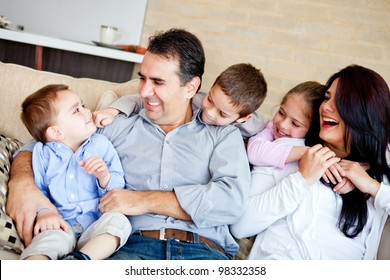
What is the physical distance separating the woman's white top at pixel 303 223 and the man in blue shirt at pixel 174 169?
0.23ft

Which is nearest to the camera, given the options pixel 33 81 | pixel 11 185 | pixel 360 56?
pixel 11 185

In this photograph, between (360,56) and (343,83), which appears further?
(360,56)

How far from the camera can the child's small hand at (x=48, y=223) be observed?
1.26 m

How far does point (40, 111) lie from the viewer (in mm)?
1441

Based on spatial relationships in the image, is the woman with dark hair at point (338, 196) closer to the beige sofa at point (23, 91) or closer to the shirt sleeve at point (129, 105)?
the shirt sleeve at point (129, 105)

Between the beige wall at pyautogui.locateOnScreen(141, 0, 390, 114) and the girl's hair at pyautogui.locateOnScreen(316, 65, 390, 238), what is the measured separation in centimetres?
179

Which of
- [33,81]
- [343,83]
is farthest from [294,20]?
[33,81]

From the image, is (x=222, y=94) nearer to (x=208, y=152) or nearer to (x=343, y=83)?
(x=208, y=152)

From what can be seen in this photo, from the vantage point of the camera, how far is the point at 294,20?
324cm

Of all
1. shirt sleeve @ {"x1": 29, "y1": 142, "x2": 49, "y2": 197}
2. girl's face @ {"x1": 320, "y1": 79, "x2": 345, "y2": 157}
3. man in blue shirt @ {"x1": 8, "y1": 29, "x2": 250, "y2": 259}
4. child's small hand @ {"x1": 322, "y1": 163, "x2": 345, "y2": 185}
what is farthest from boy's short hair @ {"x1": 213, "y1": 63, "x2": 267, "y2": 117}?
shirt sleeve @ {"x1": 29, "y1": 142, "x2": 49, "y2": 197}

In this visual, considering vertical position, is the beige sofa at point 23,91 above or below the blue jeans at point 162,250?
above

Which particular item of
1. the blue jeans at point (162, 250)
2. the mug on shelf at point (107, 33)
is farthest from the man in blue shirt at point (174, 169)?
the mug on shelf at point (107, 33)
